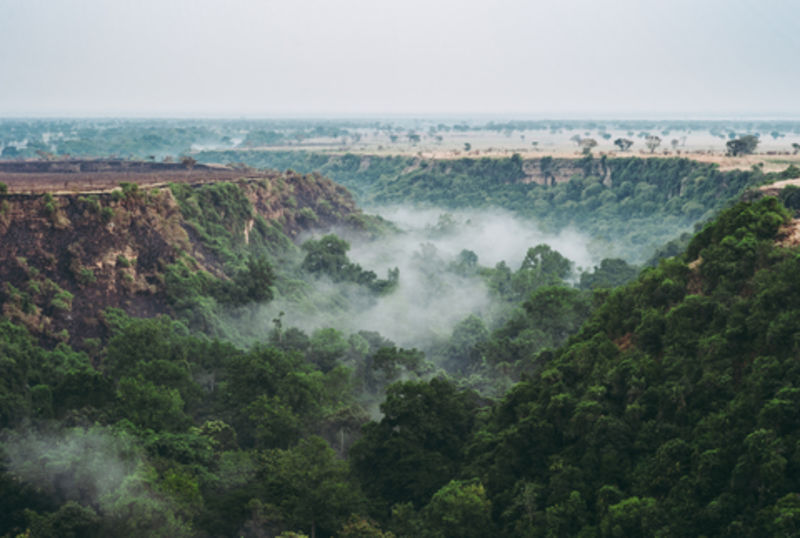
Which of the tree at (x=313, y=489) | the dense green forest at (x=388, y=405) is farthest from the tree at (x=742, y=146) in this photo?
the tree at (x=313, y=489)

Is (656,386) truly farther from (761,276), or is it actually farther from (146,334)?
(146,334)

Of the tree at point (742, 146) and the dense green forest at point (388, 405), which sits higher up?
the tree at point (742, 146)

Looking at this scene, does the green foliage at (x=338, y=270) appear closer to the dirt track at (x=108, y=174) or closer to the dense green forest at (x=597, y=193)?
the dirt track at (x=108, y=174)

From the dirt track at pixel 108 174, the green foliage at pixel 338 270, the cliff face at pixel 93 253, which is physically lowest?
the green foliage at pixel 338 270

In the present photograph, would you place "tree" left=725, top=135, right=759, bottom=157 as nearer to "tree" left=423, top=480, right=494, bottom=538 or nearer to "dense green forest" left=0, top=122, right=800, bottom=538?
"dense green forest" left=0, top=122, right=800, bottom=538

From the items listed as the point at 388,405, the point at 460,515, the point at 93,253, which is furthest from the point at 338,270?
the point at 460,515

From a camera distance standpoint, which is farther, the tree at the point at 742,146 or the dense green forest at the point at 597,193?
the tree at the point at 742,146

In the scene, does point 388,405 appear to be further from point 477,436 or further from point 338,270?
point 338,270

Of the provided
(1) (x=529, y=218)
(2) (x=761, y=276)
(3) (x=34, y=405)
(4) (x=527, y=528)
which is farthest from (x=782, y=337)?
(1) (x=529, y=218)
